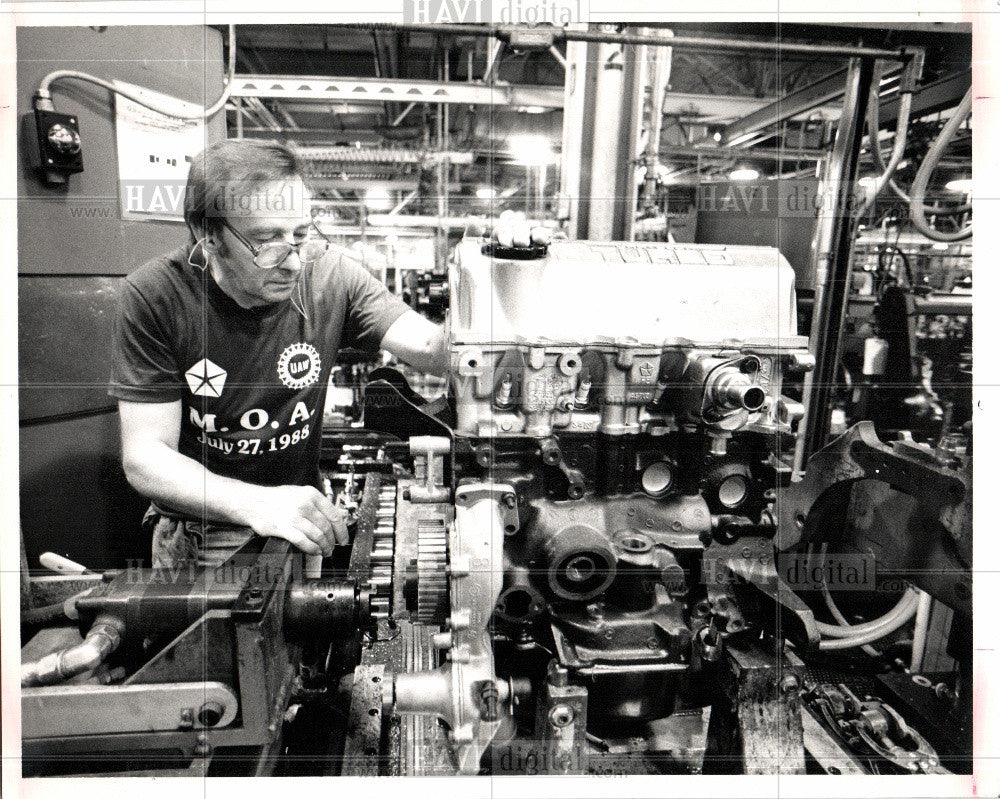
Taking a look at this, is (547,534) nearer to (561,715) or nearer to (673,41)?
(561,715)

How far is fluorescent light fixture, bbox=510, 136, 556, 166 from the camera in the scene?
4352mm

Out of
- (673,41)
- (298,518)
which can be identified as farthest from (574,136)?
(298,518)

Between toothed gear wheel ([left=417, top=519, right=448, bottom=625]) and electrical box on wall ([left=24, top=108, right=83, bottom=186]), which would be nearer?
toothed gear wheel ([left=417, top=519, right=448, bottom=625])

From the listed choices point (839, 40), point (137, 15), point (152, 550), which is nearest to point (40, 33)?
point (137, 15)

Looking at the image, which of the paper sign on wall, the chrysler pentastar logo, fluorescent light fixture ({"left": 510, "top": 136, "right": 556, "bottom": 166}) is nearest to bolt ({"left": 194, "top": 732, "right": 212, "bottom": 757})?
the chrysler pentastar logo

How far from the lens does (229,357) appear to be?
174 centimetres

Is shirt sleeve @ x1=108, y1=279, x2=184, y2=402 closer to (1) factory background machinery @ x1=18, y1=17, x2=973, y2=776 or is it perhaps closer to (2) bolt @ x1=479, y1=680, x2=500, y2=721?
(1) factory background machinery @ x1=18, y1=17, x2=973, y2=776

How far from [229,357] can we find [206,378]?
3.5 inches

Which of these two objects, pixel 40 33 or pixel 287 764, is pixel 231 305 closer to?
pixel 40 33

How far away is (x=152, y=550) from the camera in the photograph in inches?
74.7

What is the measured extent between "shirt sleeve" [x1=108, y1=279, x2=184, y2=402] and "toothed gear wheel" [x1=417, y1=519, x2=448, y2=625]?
87 cm

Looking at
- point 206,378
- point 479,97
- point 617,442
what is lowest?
point 617,442

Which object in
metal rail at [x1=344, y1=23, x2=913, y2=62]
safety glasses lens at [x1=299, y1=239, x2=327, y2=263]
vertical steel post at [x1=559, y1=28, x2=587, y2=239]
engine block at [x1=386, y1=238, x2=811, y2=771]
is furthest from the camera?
vertical steel post at [x1=559, y1=28, x2=587, y2=239]

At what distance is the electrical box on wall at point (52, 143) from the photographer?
1616 mm
